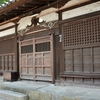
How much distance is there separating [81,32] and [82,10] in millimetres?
752

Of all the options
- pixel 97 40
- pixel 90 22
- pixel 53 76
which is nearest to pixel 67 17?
pixel 90 22

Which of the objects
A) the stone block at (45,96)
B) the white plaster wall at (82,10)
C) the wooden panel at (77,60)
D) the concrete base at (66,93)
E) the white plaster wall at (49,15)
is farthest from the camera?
the white plaster wall at (49,15)

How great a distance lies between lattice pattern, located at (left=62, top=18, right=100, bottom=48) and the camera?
5002mm

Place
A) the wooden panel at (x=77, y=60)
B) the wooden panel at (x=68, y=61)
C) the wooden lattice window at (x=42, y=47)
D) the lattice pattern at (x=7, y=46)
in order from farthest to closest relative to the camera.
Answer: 1. the lattice pattern at (x=7, y=46)
2. the wooden lattice window at (x=42, y=47)
3. the wooden panel at (x=68, y=61)
4. the wooden panel at (x=77, y=60)

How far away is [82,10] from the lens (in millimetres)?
5332

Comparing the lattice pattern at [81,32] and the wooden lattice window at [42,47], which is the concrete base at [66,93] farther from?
the wooden lattice window at [42,47]

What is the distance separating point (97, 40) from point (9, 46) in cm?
521

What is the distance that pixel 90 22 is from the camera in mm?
5113

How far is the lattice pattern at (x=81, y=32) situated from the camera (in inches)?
197

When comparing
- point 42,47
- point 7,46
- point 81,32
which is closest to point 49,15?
point 42,47

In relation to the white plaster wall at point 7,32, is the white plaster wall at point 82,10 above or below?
above

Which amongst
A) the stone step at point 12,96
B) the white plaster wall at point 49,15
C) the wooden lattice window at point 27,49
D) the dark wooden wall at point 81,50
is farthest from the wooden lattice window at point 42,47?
the stone step at point 12,96

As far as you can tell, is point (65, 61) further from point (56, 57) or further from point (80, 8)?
point (80, 8)

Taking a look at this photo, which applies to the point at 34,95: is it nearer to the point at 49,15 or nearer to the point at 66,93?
the point at 66,93
